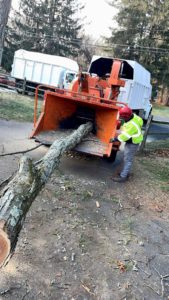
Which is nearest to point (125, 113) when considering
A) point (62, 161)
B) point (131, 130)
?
point (131, 130)

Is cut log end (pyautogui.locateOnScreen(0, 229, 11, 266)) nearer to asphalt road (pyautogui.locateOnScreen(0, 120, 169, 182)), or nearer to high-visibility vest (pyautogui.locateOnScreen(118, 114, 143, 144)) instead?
asphalt road (pyautogui.locateOnScreen(0, 120, 169, 182))

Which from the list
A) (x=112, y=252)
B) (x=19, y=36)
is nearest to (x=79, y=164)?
(x=112, y=252)

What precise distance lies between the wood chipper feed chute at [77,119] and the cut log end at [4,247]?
4431 millimetres

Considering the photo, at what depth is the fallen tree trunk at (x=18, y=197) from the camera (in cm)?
260

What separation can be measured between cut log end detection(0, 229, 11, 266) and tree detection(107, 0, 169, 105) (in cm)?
3446

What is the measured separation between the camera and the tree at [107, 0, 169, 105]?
33.9 metres

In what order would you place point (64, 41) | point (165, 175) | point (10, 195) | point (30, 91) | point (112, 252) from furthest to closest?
point (64, 41) → point (30, 91) → point (165, 175) → point (112, 252) → point (10, 195)

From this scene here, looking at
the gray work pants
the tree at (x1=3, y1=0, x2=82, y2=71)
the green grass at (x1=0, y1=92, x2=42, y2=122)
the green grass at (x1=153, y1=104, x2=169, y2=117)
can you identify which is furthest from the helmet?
the tree at (x1=3, y1=0, x2=82, y2=71)

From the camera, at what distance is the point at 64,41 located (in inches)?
1523

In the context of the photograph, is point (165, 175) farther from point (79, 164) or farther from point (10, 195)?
point (10, 195)

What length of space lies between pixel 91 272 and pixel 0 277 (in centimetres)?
95

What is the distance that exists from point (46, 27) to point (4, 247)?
123ft

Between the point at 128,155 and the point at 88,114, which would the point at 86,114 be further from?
the point at 128,155

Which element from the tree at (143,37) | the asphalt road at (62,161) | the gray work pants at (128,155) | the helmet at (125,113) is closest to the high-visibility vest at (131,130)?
the helmet at (125,113)
